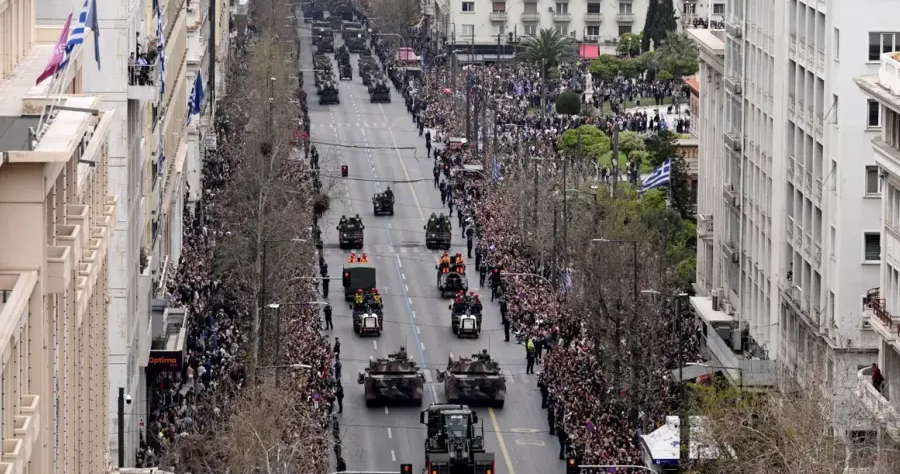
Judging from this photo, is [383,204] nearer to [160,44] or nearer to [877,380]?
[160,44]

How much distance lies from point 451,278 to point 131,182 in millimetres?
38511

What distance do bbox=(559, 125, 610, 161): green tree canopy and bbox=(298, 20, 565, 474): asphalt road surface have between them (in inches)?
379

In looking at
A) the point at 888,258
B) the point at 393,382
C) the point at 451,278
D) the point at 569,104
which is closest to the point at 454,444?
the point at 393,382

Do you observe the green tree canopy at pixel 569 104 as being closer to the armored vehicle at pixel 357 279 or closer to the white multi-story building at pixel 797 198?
the armored vehicle at pixel 357 279

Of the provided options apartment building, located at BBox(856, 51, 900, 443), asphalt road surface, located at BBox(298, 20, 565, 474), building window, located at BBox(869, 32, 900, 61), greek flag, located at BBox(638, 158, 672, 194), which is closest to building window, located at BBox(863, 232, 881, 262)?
building window, located at BBox(869, 32, 900, 61)

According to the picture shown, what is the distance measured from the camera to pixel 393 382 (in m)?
93.9

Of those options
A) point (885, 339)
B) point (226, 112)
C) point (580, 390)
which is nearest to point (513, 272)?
point (580, 390)

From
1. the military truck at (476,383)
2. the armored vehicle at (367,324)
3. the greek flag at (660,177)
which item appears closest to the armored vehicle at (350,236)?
the greek flag at (660,177)

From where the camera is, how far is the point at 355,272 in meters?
118

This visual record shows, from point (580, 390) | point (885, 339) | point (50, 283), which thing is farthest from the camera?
point (580, 390)

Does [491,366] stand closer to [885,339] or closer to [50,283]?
[885,339]

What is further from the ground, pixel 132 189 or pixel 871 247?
pixel 132 189

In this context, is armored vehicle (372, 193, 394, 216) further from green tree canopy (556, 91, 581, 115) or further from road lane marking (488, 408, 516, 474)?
road lane marking (488, 408, 516, 474)

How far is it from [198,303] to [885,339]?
42.0 meters
